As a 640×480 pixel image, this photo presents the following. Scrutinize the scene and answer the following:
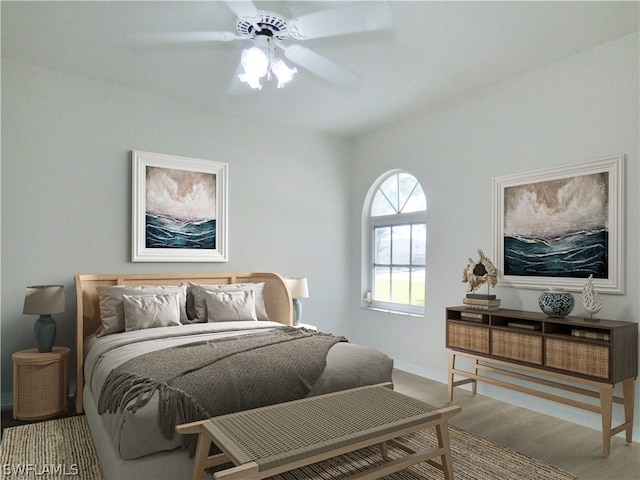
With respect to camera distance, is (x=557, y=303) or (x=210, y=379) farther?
(x=557, y=303)

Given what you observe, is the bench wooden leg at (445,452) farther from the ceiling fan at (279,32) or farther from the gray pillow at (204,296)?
the ceiling fan at (279,32)

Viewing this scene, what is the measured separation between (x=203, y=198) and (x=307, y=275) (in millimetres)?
1528

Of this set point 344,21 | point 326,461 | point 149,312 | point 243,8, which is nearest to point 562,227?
point 344,21

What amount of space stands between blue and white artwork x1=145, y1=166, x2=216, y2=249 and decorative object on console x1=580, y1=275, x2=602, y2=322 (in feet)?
10.6

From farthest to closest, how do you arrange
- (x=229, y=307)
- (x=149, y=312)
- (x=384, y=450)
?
(x=229, y=307), (x=149, y=312), (x=384, y=450)

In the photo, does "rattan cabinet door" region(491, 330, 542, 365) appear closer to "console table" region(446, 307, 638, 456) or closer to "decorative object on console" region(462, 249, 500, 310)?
"console table" region(446, 307, 638, 456)

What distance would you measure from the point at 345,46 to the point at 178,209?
7.15ft

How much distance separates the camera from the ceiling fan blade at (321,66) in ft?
9.82

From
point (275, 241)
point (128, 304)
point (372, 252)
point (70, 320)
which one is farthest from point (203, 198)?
point (372, 252)

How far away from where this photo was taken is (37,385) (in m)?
3.02

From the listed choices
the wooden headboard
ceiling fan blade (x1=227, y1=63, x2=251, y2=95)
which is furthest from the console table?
ceiling fan blade (x1=227, y1=63, x2=251, y2=95)

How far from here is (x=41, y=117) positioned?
11.3 ft

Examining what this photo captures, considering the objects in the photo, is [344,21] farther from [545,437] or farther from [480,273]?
[545,437]

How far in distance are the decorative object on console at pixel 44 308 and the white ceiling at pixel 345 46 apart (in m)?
1.79
